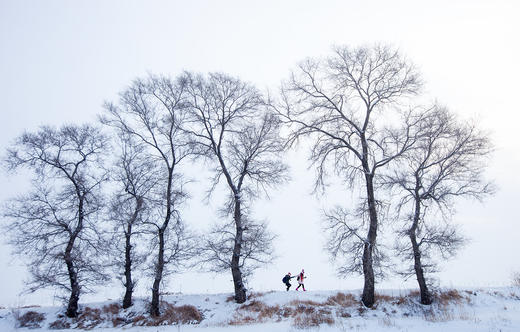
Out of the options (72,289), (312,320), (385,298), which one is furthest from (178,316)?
(385,298)

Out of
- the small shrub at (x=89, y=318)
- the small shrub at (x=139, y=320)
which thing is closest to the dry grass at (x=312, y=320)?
the small shrub at (x=139, y=320)

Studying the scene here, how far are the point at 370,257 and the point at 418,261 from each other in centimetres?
221

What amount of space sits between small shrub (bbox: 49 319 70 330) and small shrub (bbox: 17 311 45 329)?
2.45 feet

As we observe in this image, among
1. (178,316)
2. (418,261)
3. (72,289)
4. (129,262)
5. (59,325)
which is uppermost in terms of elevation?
(129,262)

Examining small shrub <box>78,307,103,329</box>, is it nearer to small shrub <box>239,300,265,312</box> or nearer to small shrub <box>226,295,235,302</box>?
small shrub <box>226,295,235,302</box>

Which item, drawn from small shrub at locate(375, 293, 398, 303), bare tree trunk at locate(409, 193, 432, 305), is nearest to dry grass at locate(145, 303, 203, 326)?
small shrub at locate(375, 293, 398, 303)

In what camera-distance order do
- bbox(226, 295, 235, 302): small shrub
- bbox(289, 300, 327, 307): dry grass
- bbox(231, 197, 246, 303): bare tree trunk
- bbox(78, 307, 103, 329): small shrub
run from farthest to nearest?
1. bbox(226, 295, 235, 302): small shrub
2. bbox(231, 197, 246, 303): bare tree trunk
3. bbox(78, 307, 103, 329): small shrub
4. bbox(289, 300, 327, 307): dry grass

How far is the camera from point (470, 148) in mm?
15141

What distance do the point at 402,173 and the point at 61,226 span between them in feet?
60.9

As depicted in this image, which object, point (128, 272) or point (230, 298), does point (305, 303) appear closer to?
point (230, 298)

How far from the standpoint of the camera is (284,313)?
1527cm

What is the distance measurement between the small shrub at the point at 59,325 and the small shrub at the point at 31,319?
75cm

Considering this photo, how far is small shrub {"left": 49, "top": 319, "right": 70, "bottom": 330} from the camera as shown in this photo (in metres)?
16.9

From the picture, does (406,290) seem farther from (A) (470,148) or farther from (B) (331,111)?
(B) (331,111)
